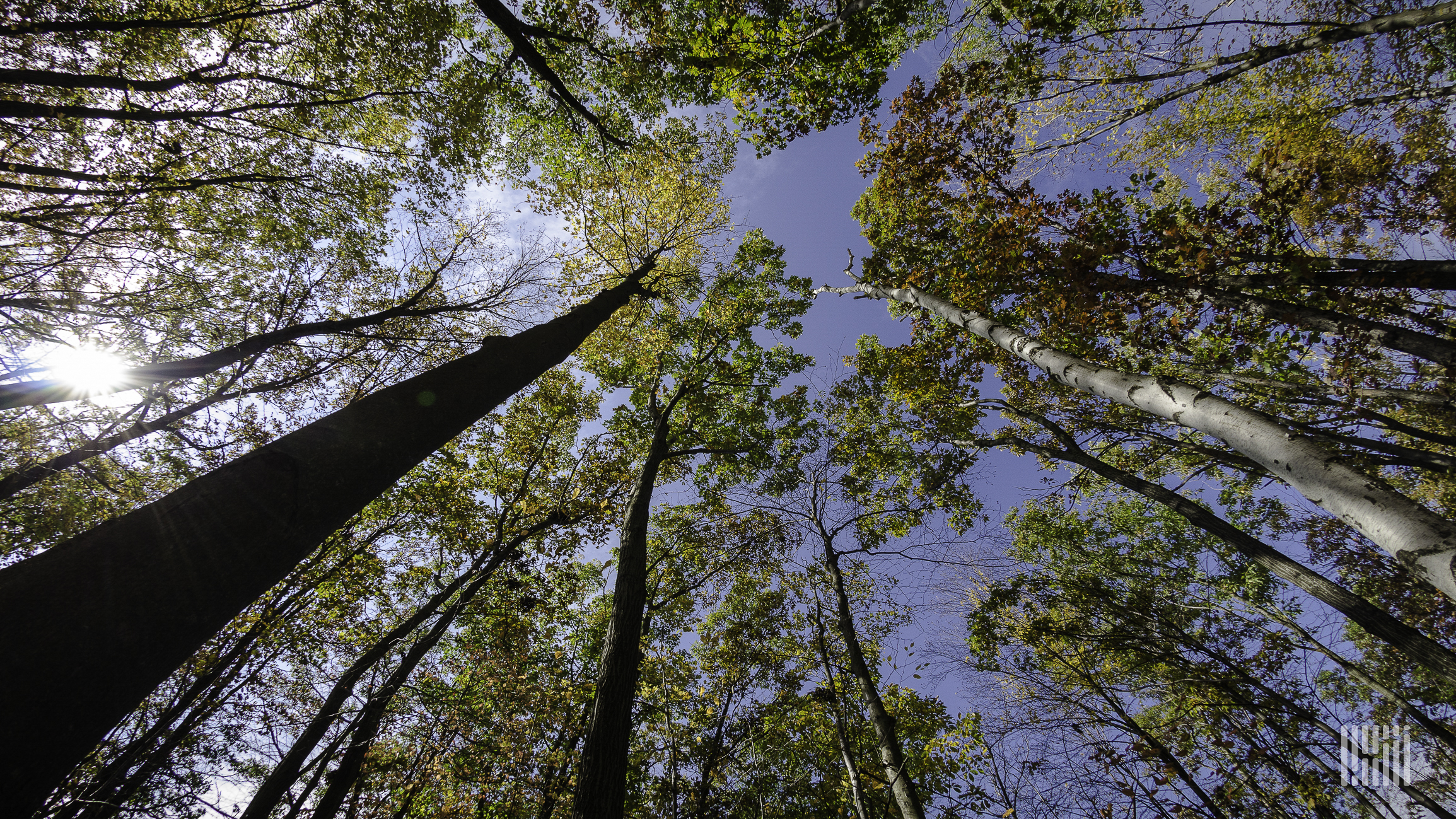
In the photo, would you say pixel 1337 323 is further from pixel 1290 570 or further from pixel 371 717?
pixel 371 717

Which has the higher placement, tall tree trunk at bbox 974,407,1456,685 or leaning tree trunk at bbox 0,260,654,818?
tall tree trunk at bbox 974,407,1456,685

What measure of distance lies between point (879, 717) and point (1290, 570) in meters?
5.51

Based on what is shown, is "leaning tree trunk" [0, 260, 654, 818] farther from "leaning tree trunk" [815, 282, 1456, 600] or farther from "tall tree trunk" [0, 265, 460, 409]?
"tall tree trunk" [0, 265, 460, 409]

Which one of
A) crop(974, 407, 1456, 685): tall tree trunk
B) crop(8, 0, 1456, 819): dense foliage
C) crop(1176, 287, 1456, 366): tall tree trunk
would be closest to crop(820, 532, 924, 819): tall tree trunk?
→ crop(8, 0, 1456, 819): dense foliage

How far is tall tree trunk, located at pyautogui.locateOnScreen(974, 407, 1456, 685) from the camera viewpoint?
4312mm

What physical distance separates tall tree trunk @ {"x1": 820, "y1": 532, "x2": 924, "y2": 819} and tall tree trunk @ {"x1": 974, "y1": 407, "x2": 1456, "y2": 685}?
4323mm

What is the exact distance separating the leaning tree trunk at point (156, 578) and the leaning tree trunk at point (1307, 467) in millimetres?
4565

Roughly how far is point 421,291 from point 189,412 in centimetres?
361

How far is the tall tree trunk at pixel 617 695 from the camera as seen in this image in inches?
140

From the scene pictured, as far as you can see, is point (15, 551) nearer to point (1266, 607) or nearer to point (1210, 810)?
point (1210, 810)

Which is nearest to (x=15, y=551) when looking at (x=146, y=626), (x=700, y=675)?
(x=146, y=626)

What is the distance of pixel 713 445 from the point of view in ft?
32.0

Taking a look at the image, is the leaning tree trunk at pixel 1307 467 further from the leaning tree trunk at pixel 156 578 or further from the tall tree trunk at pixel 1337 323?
the leaning tree trunk at pixel 156 578

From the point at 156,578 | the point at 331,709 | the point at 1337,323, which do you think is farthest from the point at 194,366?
the point at 1337,323
